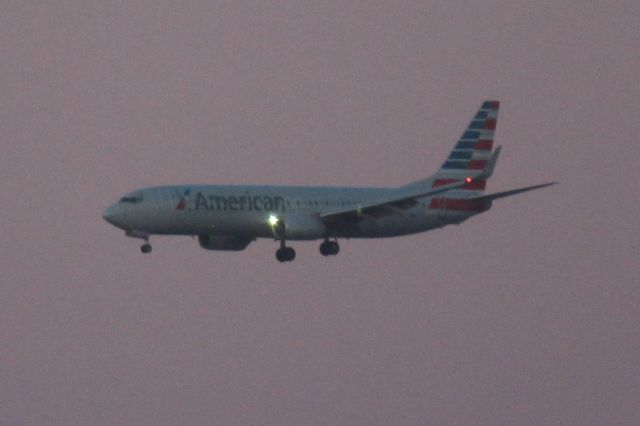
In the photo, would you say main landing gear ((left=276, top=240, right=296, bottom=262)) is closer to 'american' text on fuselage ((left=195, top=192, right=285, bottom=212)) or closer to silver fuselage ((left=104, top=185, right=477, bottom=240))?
silver fuselage ((left=104, top=185, right=477, bottom=240))

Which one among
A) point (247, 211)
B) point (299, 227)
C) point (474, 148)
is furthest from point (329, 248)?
point (474, 148)

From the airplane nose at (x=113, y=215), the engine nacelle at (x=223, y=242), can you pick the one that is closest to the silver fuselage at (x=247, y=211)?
the airplane nose at (x=113, y=215)

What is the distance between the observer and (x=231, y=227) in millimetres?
102500

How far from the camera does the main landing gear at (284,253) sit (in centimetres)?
10494

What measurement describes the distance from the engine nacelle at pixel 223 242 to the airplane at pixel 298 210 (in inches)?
2.4

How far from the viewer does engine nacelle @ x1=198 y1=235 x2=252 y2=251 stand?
10631 centimetres

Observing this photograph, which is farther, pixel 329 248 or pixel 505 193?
pixel 329 248

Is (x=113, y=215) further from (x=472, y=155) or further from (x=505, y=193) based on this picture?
(x=472, y=155)

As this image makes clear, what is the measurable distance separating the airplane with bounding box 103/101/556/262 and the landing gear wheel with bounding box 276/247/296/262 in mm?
60

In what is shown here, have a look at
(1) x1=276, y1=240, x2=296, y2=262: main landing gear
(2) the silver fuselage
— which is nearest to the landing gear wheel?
(1) x1=276, y1=240, x2=296, y2=262: main landing gear

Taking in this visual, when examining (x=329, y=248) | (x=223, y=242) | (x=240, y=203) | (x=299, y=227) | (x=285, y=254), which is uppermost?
(x=240, y=203)

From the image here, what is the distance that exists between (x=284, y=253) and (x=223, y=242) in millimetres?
4029

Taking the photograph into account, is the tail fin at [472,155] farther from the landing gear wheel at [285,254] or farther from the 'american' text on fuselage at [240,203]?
the 'american' text on fuselage at [240,203]

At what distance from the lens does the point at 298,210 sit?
104375 mm
